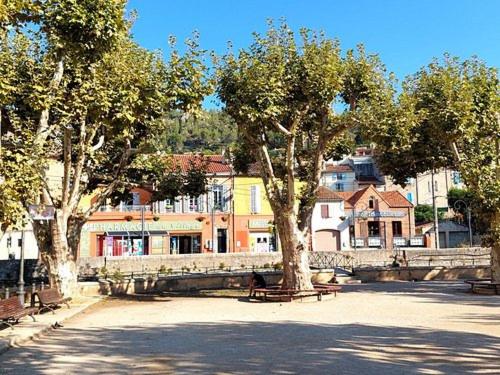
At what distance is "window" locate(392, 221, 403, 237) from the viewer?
60000 millimetres

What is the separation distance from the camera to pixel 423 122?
20.3m

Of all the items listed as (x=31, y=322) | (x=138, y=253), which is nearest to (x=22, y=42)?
(x=31, y=322)

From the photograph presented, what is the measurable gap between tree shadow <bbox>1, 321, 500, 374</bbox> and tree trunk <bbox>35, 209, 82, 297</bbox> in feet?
20.1

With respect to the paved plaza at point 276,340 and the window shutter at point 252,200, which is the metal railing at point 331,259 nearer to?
the window shutter at point 252,200

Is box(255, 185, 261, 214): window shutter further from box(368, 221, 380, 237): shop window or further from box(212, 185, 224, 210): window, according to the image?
box(368, 221, 380, 237): shop window

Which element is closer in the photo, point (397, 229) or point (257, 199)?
point (257, 199)

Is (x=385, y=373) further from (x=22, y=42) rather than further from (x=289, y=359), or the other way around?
(x=22, y=42)

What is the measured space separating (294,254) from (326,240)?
120 ft

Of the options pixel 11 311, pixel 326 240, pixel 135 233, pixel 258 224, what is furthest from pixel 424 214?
pixel 11 311

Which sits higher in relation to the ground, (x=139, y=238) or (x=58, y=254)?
(x=139, y=238)

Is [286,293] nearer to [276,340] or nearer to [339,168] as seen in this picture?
[276,340]

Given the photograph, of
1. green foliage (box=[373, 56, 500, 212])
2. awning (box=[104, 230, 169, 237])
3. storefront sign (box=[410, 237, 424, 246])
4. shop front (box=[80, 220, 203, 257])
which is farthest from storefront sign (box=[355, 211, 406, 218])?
green foliage (box=[373, 56, 500, 212])

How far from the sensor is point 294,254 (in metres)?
19.1

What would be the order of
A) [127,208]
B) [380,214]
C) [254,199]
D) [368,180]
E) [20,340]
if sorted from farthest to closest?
[368,180]
[380,214]
[254,199]
[127,208]
[20,340]
